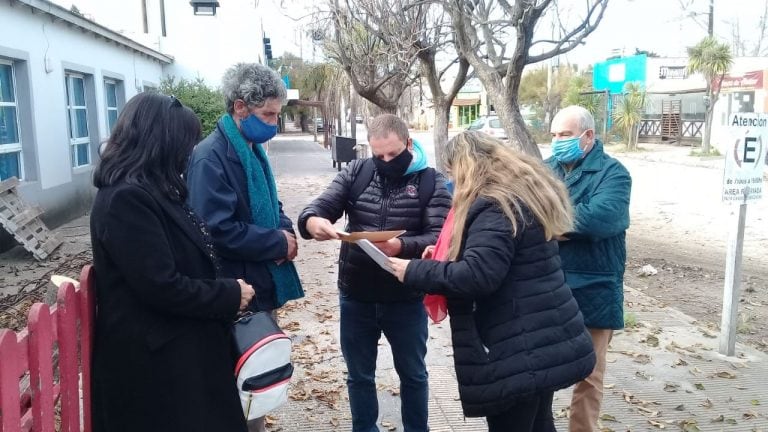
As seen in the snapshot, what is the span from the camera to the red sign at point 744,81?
2816cm

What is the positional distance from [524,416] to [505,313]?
44cm

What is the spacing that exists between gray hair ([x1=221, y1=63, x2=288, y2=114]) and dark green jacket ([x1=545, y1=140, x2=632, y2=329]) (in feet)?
5.31

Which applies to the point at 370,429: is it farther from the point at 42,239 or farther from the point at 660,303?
the point at 42,239

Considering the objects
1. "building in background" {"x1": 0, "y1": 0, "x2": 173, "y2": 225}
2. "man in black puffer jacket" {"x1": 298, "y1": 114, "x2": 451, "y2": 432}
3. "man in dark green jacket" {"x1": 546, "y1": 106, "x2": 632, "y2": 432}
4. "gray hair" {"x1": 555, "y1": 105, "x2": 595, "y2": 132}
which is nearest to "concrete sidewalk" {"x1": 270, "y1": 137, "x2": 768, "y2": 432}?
"man in black puffer jacket" {"x1": 298, "y1": 114, "x2": 451, "y2": 432}

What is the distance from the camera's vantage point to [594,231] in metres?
3.19

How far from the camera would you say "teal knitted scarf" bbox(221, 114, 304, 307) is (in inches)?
113

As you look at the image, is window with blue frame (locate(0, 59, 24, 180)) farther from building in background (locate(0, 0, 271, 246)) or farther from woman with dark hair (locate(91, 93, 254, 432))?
woman with dark hair (locate(91, 93, 254, 432))

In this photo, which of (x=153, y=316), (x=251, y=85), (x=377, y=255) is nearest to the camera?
(x=153, y=316)

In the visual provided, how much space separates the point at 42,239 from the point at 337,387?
5.62 meters

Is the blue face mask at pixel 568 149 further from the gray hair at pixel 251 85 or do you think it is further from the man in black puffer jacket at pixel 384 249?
the gray hair at pixel 251 85

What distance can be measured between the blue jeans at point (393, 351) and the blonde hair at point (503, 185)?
939 mm

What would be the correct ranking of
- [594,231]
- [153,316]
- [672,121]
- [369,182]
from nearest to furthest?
[153,316] < [594,231] < [369,182] < [672,121]

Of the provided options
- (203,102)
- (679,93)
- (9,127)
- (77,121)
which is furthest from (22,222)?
(679,93)

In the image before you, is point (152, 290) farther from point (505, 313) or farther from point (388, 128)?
point (388, 128)
